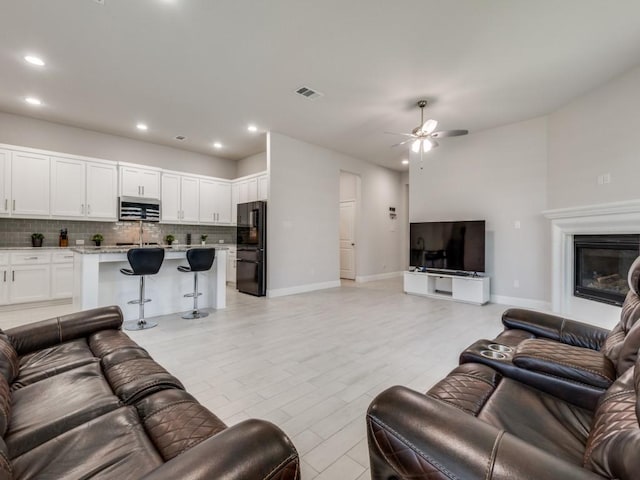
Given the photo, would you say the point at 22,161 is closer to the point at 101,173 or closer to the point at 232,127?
the point at 101,173

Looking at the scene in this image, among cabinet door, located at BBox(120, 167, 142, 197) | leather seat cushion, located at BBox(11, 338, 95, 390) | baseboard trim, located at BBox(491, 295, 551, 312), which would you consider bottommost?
baseboard trim, located at BBox(491, 295, 551, 312)

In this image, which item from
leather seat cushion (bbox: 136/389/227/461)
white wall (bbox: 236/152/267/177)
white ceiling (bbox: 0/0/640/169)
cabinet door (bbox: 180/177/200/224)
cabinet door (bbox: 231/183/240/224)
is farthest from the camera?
cabinet door (bbox: 231/183/240/224)

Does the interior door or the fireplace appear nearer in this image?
the fireplace

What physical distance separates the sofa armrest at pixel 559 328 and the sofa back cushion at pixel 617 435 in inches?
34.9

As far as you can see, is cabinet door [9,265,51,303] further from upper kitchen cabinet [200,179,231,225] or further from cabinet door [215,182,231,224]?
cabinet door [215,182,231,224]

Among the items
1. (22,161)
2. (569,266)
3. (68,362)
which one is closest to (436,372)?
(68,362)

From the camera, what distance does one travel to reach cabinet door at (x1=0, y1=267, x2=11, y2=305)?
443 cm

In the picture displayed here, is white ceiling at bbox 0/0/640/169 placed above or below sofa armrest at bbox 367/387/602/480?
above

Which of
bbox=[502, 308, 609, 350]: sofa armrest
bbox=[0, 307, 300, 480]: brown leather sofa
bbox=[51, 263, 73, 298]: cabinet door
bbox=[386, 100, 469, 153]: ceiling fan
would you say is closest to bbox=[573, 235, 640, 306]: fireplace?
bbox=[386, 100, 469, 153]: ceiling fan

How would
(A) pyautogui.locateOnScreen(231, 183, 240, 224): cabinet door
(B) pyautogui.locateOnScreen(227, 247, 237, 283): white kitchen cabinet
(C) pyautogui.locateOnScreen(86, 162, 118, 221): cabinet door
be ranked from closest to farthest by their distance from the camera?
1. (C) pyautogui.locateOnScreen(86, 162, 118, 221): cabinet door
2. (B) pyautogui.locateOnScreen(227, 247, 237, 283): white kitchen cabinet
3. (A) pyautogui.locateOnScreen(231, 183, 240, 224): cabinet door

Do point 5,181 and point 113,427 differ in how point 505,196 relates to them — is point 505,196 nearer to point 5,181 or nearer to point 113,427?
point 113,427

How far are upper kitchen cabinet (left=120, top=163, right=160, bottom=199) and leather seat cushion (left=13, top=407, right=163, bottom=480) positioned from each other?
582 cm

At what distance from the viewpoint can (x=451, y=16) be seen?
8.82ft

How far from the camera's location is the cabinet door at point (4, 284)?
4430mm
